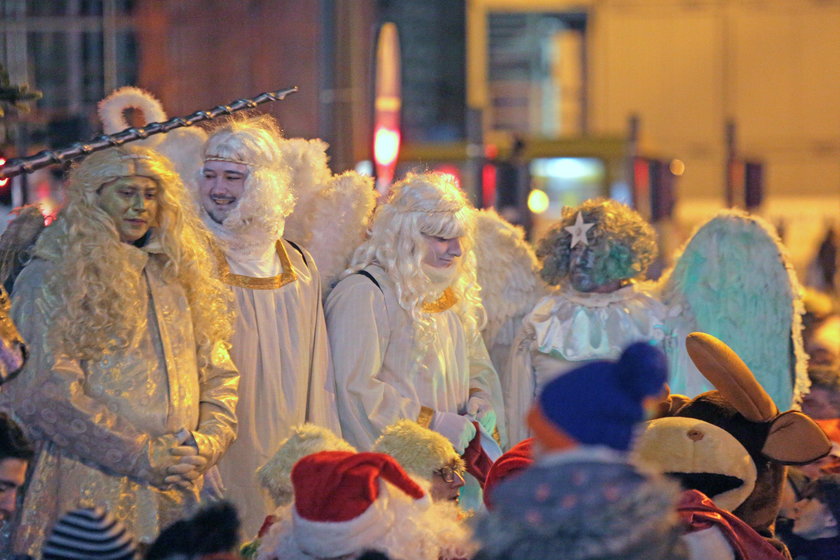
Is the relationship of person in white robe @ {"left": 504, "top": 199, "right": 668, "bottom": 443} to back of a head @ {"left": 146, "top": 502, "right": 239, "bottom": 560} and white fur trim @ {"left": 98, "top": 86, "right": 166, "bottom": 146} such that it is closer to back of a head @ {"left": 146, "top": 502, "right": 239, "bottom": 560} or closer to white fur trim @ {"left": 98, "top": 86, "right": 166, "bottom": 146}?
white fur trim @ {"left": 98, "top": 86, "right": 166, "bottom": 146}

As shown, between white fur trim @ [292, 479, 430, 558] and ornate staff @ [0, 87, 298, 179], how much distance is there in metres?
1.26

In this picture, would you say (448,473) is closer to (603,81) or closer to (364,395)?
(364,395)

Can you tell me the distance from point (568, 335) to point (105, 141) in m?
2.47

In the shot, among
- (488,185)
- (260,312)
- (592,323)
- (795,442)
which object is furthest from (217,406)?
(488,185)

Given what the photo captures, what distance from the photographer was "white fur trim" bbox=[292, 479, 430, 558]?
3201mm

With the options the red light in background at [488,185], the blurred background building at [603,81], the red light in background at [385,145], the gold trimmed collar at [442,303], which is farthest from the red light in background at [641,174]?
the gold trimmed collar at [442,303]

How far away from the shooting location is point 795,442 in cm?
397

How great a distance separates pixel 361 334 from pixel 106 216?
1311mm

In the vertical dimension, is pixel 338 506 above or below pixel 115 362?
below

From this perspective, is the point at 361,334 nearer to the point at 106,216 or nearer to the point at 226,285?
the point at 226,285

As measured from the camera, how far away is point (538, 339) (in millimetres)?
5824

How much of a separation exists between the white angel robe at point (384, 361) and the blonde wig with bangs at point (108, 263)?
790 millimetres

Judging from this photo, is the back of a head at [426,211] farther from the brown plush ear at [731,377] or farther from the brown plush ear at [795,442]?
the brown plush ear at [795,442]

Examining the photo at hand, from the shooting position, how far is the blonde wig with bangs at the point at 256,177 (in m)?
4.96
